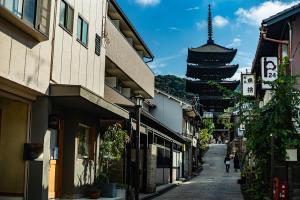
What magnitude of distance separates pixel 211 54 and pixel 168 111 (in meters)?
38.7

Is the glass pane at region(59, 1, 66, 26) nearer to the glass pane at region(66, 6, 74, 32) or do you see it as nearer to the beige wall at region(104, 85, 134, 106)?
the glass pane at region(66, 6, 74, 32)

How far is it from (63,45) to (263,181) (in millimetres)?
9192

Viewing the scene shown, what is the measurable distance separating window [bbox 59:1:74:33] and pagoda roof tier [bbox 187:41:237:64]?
212 ft

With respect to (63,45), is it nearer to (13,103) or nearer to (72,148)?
(13,103)

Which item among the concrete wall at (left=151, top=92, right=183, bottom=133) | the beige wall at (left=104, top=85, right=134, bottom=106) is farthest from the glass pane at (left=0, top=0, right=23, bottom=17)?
the concrete wall at (left=151, top=92, right=183, bottom=133)

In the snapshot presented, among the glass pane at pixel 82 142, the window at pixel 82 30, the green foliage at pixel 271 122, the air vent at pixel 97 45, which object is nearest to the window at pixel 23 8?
the window at pixel 82 30

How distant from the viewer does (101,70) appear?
17734mm

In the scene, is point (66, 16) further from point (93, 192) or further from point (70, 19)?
point (93, 192)

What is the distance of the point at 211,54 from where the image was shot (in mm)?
79688

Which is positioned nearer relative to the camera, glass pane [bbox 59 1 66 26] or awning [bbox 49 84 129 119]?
awning [bbox 49 84 129 119]

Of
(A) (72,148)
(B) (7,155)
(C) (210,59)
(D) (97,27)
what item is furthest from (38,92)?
(C) (210,59)

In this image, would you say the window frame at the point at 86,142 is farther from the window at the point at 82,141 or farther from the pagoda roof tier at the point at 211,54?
the pagoda roof tier at the point at 211,54

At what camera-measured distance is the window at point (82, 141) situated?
15542 mm

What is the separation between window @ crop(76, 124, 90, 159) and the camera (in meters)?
15.5
